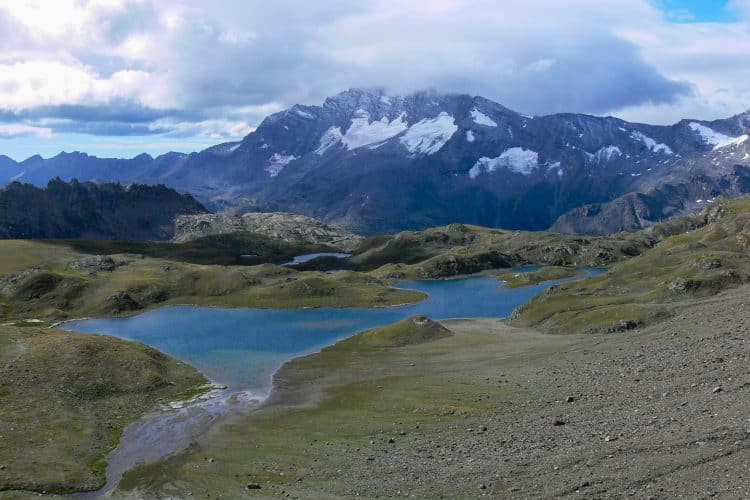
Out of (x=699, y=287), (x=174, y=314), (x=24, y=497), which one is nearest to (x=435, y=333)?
(x=699, y=287)

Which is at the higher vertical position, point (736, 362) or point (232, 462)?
point (736, 362)

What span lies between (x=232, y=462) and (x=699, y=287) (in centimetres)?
8680

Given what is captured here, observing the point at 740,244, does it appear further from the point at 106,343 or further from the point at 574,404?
the point at 106,343

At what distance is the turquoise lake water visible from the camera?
362 feet

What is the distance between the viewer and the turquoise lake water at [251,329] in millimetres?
110188

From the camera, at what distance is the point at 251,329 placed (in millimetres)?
152875

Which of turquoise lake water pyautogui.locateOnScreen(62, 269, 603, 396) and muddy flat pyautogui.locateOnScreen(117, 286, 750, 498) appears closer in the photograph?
muddy flat pyautogui.locateOnScreen(117, 286, 750, 498)

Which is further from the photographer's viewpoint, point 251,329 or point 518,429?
point 251,329

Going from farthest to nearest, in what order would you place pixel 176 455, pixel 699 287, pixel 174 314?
pixel 174 314, pixel 699 287, pixel 176 455

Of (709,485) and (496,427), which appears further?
(496,427)

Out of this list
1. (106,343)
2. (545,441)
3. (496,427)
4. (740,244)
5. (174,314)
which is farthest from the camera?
(174,314)

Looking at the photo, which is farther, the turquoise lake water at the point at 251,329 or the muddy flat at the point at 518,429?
the turquoise lake water at the point at 251,329

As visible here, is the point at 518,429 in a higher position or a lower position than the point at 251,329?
higher

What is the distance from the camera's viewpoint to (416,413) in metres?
67.6
